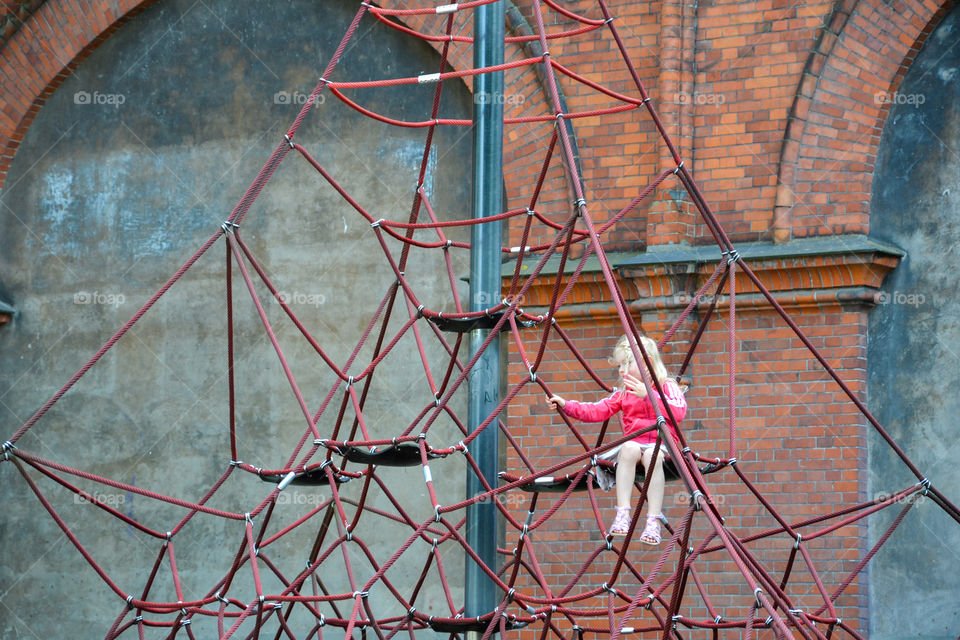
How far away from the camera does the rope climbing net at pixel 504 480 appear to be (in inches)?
255

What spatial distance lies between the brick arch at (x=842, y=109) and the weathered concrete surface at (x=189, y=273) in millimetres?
2943

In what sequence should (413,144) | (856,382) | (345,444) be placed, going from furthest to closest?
(413,144) → (856,382) → (345,444)

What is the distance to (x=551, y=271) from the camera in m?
9.53

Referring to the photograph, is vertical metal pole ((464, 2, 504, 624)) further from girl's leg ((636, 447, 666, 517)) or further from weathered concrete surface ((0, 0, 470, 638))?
weathered concrete surface ((0, 0, 470, 638))

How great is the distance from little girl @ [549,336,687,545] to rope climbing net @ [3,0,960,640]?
0.18 meters

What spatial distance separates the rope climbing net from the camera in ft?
21.2

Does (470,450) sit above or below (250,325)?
below

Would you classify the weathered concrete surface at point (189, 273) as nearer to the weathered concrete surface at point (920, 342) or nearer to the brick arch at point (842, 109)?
the brick arch at point (842, 109)

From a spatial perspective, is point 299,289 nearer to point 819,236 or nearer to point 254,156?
point 254,156

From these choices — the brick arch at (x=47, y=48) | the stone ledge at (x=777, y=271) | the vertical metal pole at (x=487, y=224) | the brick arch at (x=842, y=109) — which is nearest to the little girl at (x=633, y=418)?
the vertical metal pole at (x=487, y=224)

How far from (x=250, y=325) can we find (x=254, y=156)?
1516 millimetres

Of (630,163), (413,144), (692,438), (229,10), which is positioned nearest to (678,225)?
(630,163)

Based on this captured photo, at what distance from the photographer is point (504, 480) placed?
938 centimetres

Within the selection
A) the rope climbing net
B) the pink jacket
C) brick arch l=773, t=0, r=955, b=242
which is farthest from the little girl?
brick arch l=773, t=0, r=955, b=242
